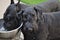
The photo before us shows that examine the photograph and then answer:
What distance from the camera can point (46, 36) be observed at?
5.34 meters

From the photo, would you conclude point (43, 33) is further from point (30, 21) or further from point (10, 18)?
point (10, 18)

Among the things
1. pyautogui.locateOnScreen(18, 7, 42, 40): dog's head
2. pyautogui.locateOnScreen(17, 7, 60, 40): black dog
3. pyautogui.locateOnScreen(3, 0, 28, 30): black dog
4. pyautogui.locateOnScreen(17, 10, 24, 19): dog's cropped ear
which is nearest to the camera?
pyautogui.locateOnScreen(18, 7, 42, 40): dog's head

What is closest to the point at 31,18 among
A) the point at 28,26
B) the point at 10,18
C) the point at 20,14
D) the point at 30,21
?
the point at 30,21

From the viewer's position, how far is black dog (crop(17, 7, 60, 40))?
15.5ft

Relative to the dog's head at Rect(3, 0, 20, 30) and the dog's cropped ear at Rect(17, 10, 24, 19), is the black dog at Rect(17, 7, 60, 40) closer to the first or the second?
the dog's cropped ear at Rect(17, 10, 24, 19)

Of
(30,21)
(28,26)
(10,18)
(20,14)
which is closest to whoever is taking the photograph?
(28,26)

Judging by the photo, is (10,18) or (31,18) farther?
(10,18)

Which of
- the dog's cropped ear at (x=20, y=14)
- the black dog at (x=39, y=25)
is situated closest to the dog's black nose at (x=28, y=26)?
the black dog at (x=39, y=25)

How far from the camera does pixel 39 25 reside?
509 cm

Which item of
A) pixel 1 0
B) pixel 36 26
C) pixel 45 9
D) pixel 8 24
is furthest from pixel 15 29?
pixel 1 0

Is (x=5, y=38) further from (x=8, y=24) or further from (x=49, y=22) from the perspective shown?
(x=49, y=22)

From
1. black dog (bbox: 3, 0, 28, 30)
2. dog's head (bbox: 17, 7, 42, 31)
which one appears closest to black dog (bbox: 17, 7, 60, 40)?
dog's head (bbox: 17, 7, 42, 31)

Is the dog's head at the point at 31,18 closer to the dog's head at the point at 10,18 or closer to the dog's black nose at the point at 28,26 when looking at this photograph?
the dog's black nose at the point at 28,26

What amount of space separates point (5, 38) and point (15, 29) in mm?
384
